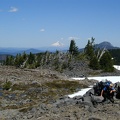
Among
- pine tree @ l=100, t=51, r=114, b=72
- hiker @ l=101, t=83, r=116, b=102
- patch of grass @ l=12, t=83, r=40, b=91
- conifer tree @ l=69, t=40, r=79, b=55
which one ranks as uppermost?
conifer tree @ l=69, t=40, r=79, b=55

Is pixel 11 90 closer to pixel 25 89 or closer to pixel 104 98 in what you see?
pixel 25 89

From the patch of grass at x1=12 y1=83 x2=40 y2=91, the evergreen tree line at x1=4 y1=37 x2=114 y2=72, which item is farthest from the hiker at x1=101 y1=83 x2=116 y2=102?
the evergreen tree line at x1=4 y1=37 x2=114 y2=72

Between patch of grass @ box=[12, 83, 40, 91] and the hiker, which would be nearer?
the hiker

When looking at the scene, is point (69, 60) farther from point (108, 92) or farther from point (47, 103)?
point (108, 92)

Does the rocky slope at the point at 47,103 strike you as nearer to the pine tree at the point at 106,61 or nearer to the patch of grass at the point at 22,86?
the patch of grass at the point at 22,86

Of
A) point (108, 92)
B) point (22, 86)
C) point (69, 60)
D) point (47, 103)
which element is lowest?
point (22, 86)

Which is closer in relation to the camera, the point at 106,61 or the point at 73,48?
the point at 106,61

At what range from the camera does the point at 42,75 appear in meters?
74.6

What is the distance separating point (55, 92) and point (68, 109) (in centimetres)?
2641

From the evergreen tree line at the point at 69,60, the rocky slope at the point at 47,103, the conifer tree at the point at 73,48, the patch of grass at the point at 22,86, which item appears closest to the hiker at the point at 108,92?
the rocky slope at the point at 47,103

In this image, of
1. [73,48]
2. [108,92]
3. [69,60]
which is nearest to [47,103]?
[108,92]

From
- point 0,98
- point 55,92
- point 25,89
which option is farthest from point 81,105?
point 25,89

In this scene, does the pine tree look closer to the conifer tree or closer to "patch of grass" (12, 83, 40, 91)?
the conifer tree

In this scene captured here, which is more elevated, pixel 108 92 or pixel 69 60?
pixel 69 60
